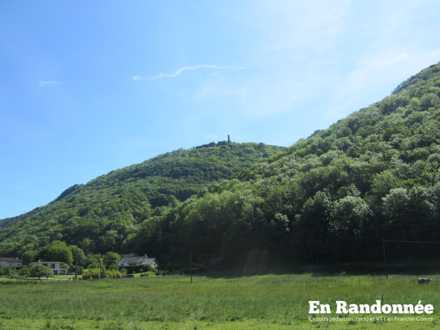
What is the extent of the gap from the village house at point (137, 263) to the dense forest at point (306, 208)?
12.9ft

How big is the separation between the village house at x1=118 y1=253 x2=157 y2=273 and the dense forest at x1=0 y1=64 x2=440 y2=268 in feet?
12.9

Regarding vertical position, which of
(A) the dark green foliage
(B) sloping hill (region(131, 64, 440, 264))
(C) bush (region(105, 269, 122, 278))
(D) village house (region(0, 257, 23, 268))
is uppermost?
(B) sloping hill (region(131, 64, 440, 264))

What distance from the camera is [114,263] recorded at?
11975 centimetres

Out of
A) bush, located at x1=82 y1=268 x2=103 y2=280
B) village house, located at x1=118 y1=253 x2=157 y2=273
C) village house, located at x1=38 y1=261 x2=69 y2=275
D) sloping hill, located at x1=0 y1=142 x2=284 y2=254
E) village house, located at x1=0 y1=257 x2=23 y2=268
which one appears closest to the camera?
bush, located at x1=82 y1=268 x2=103 y2=280

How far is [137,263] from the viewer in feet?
369

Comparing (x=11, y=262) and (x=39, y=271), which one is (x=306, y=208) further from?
(x=11, y=262)

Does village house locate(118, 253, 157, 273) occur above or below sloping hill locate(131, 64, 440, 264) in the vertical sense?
below

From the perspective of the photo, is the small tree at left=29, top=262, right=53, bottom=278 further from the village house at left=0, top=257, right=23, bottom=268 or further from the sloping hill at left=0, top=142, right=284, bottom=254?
the sloping hill at left=0, top=142, right=284, bottom=254

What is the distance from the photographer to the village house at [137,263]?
350 feet

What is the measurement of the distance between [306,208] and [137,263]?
163 ft

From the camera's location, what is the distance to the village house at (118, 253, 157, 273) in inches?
4206

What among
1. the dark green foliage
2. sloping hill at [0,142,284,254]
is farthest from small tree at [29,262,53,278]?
sloping hill at [0,142,284,254]

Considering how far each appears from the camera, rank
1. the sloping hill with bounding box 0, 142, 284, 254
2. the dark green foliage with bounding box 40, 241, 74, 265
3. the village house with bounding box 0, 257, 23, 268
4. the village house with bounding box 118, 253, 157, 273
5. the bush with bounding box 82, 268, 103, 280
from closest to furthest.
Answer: the bush with bounding box 82, 268, 103, 280
the village house with bounding box 118, 253, 157, 273
the village house with bounding box 0, 257, 23, 268
the dark green foliage with bounding box 40, 241, 74, 265
the sloping hill with bounding box 0, 142, 284, 254

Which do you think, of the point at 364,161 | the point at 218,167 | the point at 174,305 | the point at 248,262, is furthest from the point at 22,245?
the point at 174,305
